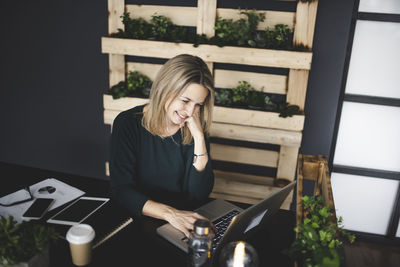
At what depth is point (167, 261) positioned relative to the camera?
3.54ft

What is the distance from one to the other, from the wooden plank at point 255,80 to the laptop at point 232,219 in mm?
1224

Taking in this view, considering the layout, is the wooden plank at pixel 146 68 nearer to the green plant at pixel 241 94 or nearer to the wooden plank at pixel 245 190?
the green plant at pixel 241 94

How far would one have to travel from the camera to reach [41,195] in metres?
1.43

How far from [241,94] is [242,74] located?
0.57ft

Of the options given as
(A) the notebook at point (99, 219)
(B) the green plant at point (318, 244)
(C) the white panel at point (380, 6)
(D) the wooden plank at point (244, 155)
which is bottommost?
(D) the wooden plank at point (244, 155)

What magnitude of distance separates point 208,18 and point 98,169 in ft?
5.55

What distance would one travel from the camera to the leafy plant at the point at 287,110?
225 centimetres

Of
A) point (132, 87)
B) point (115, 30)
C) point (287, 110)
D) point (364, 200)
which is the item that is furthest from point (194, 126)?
point (364, 200)

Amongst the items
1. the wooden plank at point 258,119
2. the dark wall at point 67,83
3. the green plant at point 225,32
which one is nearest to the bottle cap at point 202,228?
the wooden plank at point 258,119

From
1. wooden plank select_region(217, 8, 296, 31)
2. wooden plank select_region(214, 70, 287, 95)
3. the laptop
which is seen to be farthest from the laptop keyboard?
wooden plank select_region(217, 8, 296, 31)

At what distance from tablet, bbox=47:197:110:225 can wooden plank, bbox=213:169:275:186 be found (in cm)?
141

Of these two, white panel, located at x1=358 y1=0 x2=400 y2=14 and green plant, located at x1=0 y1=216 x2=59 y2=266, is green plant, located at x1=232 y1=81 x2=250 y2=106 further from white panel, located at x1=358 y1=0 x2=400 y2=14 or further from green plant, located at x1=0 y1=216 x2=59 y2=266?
green plant, located at x1=0 y1=216 x2=59 y2=266

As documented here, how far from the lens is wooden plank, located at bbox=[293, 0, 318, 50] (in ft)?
7.16

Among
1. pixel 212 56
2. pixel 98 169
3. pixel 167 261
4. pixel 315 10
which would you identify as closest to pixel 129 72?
pixel 212 56
